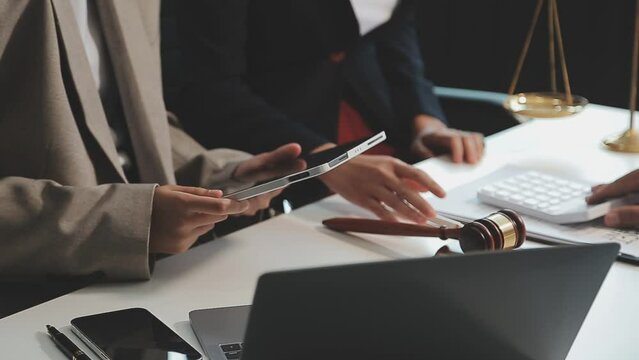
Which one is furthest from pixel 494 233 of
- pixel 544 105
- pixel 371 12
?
pixel 371 12

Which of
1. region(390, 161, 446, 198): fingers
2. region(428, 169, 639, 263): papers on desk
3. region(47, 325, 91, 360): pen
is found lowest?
region(428, 169, 639, 263): papers on desk

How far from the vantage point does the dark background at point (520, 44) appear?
9.35 feet

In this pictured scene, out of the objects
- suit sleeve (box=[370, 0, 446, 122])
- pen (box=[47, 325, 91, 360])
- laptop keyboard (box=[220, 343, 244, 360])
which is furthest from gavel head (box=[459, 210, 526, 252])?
suit sleeve (box=[370, 0, 446, 122])

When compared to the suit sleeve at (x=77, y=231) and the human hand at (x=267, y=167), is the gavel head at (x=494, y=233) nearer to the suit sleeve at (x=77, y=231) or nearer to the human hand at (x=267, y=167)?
the human hand at (x=267, y=167)

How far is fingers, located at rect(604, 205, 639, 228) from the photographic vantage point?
48.7 inches

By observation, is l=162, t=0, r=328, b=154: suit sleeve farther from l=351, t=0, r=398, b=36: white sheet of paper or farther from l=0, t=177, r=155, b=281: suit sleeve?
l=0, t=177, r=155, b=281: suit sleeve

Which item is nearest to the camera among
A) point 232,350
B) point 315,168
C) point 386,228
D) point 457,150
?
Answer: point 232,350

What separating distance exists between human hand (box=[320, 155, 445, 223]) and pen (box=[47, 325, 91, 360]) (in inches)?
21.4

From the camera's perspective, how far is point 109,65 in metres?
1.45

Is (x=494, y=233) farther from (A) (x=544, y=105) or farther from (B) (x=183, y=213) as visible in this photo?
(A) (x=544, y=105)

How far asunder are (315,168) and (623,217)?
0.45 meters

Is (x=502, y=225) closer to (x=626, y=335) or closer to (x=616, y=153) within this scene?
(x=626, y=335)

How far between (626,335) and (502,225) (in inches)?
7.9

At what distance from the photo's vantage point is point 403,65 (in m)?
2.08
